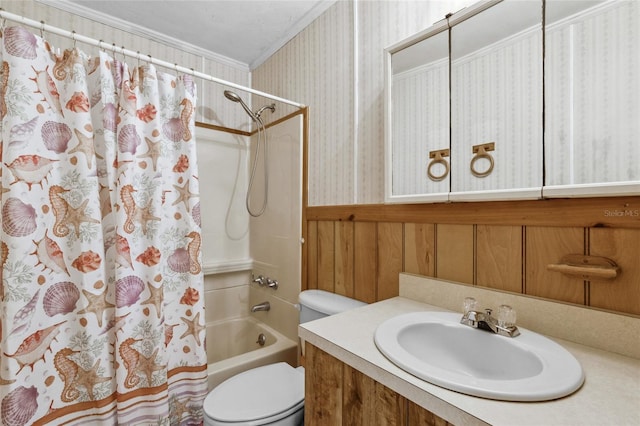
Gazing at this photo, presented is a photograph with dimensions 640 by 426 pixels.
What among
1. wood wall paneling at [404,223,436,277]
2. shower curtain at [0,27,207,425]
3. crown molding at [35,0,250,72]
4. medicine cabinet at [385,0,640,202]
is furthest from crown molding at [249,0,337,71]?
wood wall paneling at [404,223,436,277]

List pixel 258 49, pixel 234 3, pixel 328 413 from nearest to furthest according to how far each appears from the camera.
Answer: pixel 328 413
pixel 234 3
pixel 258 49

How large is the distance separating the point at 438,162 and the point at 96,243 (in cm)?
136

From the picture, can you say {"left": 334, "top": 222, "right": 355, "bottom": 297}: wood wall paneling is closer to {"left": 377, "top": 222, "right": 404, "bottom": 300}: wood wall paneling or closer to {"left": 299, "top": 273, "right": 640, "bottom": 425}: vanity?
{"left": 377, "top": 222, "right": 404, "bottom": 300}: wood wall paneling

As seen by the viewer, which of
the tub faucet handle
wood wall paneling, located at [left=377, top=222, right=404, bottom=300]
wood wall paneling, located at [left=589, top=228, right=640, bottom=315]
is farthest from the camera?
the tub faucet handle

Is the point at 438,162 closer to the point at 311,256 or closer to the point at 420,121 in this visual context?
the point at 420,121

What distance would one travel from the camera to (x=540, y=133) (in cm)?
84

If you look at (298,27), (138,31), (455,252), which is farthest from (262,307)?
(138,31)

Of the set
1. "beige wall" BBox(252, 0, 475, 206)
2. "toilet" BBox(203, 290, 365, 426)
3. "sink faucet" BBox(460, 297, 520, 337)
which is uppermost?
"beige wall" BBox(252, 0, 475, 206)

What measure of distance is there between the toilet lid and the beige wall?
2.82 ft

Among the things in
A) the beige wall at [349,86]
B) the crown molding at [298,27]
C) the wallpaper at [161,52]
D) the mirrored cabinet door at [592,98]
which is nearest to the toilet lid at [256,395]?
the beige wall at [349,86]

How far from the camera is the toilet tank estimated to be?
128 cm

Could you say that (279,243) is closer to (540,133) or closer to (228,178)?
(228,178)

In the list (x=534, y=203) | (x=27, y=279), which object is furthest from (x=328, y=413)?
(x=27, y=279)

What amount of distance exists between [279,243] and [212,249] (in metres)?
0.56
